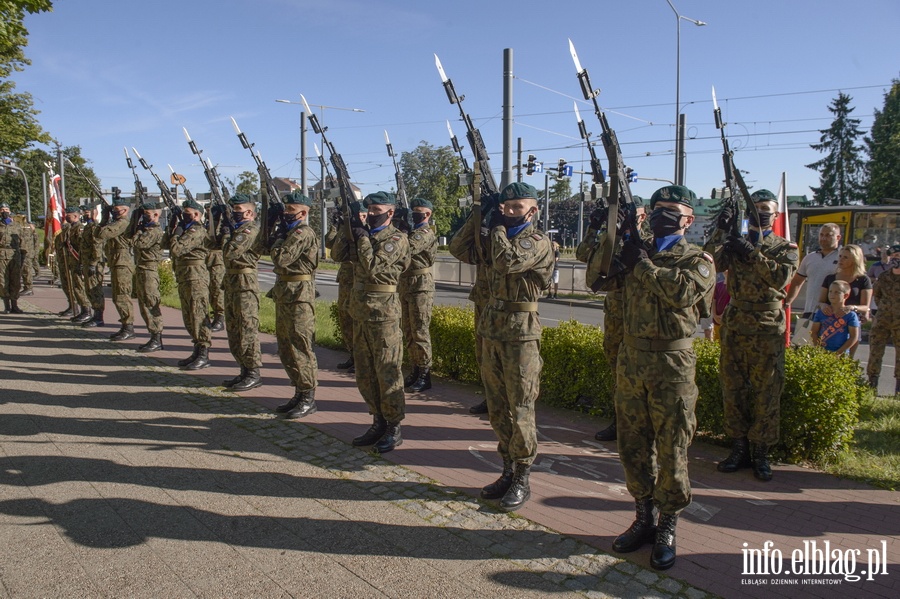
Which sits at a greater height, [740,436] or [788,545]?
[740,436]

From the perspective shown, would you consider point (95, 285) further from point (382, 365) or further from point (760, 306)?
point (760, 306)

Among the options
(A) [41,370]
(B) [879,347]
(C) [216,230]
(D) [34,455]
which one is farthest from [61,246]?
(B) [879,347]

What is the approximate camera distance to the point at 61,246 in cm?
1293

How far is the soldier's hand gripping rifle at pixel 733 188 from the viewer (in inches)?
192

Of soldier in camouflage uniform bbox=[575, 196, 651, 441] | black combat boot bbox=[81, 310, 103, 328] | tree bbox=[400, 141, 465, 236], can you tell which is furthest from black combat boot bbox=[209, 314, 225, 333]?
tree bbox=[400, 141, 465, 236]

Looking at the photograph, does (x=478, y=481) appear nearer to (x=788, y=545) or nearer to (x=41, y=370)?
(x=788, y=545)

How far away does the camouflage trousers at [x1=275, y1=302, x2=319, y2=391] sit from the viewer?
6.37m

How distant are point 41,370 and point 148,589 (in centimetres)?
633

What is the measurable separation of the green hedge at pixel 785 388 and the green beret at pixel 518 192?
231 centimetres

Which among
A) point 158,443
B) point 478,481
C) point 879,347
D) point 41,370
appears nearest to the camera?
point 478,481

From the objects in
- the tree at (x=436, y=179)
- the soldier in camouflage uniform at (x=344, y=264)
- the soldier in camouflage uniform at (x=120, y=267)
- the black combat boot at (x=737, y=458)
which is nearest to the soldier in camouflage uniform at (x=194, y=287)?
the soldier in camouflage uniform at (x=344, y=264)

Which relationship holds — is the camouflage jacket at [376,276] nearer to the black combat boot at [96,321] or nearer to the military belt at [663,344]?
the military belt at [663,344]

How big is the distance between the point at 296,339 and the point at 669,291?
3925 millimetres

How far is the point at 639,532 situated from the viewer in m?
3.82
